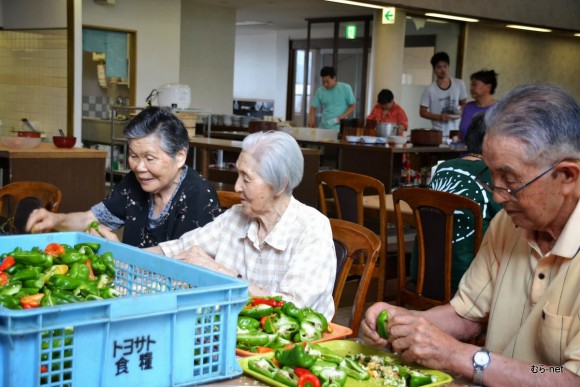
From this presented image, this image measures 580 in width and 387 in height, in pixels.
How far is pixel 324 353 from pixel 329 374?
0.12 meters

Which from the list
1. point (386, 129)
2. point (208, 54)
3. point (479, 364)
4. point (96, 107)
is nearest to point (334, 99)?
point (386, 129)

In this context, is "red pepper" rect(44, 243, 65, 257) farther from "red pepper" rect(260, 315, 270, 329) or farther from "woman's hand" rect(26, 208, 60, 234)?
"woman's hand" rect(26, 208, 60, 234)

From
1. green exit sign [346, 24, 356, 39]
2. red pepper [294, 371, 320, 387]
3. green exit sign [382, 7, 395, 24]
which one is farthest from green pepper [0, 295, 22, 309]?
green exit sign [346, 24, 356, 39]

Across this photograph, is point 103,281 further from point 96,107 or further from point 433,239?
point 96,107

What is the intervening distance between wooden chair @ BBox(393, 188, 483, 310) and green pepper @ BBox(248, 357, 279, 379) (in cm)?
202

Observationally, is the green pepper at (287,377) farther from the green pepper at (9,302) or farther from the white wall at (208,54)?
the white wall at (208,54)

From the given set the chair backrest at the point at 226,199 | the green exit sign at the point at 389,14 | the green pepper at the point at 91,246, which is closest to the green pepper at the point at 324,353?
the green pepper at the point at 91,246

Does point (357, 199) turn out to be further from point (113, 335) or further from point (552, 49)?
point (552, 49)

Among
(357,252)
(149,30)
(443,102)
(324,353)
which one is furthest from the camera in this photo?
(149,30)

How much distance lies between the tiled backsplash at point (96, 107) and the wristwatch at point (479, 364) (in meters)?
9.98

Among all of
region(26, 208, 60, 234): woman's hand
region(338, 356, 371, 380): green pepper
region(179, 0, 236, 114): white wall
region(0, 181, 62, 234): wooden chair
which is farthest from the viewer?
region(179, 0, 236, 114): white wall

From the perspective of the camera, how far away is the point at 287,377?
1495 mm

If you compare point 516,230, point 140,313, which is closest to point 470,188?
point 516,230

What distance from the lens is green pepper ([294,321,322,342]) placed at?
5.78 feet
